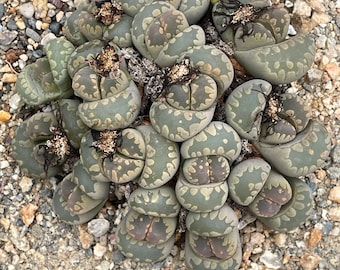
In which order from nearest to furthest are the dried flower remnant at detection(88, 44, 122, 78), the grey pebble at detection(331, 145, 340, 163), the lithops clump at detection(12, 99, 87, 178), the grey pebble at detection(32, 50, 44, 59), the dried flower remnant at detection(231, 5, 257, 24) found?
the dried flower remnant at detection(88, 44, 122, 78)
the dried flower remnant at detection(231, 5, 257, 24)
the lithops clump at detection(12, 99, 87, 178)
the grey pebble at detection(331, 145, 340, 163)
the grey pebble at detection(32, 50, 44, 59)

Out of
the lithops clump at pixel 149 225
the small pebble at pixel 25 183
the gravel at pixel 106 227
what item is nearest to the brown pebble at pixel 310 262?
the gravel at pixel 106 227

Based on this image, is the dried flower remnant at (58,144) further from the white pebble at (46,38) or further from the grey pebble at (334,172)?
the grey pebble at (334,172)

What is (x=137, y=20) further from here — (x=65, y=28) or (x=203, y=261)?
(x=203, y=261)

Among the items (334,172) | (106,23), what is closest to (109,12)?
(106,23)

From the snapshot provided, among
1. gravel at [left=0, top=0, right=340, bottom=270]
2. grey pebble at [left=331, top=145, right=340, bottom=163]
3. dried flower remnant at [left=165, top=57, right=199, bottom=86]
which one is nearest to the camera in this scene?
dried flower remnant at [left=165, top=57, right=199, bottom=86]

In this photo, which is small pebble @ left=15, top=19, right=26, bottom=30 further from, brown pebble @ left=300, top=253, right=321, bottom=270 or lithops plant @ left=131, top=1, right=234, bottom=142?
brown pebble @ left=300, top=253, right=321, bottom=270

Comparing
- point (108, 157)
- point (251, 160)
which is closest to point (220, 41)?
point (251, 160)

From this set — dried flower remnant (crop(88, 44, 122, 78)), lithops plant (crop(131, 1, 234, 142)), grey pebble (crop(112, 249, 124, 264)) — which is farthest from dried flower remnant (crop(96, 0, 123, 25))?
grey pebble (crop(112, 249, 124, 264))
